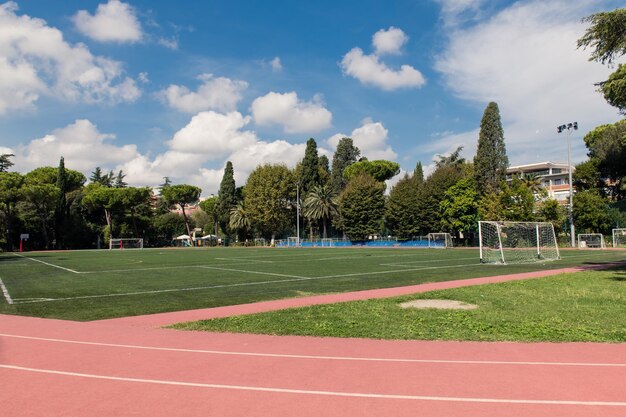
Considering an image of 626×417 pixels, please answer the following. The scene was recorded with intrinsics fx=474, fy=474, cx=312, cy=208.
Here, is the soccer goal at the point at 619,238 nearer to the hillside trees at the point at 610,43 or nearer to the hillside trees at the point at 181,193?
the hillside trees at the point at 610,43

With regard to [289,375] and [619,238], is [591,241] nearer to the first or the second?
[619,238]

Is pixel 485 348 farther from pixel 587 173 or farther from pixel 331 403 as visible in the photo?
pixel 587 173

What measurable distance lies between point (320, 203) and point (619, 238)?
1712 inches

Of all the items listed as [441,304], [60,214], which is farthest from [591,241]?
[60,214]

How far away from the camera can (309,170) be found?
83.3 m

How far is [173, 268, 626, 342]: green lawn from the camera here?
9.30 meters

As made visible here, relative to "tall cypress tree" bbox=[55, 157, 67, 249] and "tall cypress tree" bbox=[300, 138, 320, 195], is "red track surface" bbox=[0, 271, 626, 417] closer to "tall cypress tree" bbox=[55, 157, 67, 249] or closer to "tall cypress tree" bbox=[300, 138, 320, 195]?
"tall cypress tree" bbox=[300, 138, 320, 195]

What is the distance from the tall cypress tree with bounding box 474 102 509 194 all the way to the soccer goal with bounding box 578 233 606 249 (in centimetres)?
1278

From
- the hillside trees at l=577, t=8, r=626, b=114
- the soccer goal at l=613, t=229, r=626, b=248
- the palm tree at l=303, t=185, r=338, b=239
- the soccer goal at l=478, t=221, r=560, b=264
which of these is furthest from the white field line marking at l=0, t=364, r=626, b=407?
the palm tree at l=303, t=185, r=338, b=239

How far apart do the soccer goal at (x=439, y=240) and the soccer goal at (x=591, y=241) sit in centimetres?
1574

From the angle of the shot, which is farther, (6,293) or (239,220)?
(239,220)

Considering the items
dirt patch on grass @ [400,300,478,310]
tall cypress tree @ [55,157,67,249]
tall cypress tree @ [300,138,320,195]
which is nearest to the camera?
dirt patch on grass @ [400,300,478,310]

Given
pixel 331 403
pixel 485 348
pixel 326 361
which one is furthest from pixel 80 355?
pixel 485 348

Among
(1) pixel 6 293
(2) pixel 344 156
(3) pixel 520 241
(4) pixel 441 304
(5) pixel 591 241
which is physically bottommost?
(4) pixel 441 304
